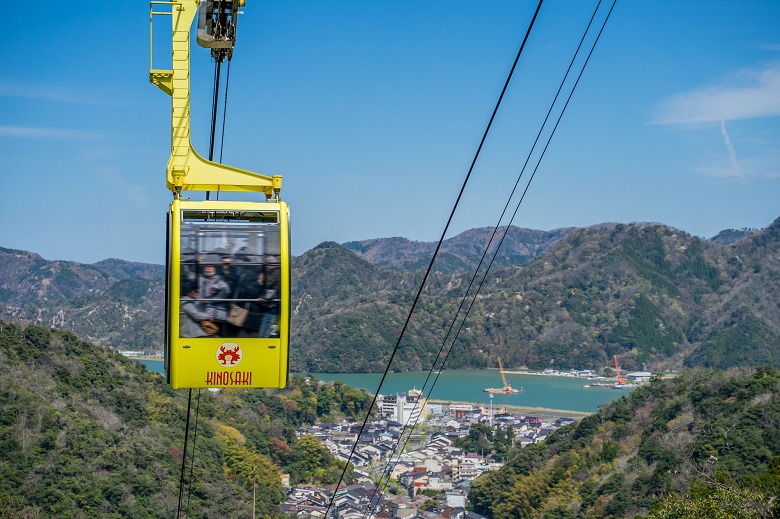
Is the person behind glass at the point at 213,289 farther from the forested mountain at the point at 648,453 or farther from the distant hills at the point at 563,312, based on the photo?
the distant hills at the point at 563,312

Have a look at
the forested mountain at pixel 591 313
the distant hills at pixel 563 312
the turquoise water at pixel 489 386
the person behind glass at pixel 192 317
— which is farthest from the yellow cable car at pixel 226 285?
the forested mountain at pixel 591 313

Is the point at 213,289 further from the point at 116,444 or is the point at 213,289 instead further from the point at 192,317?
the point at 116,444

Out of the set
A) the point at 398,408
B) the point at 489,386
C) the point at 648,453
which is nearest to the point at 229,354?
the point at 648,453

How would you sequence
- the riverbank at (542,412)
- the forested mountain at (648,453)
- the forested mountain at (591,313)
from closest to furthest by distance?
the forested mountain at (648,453), the riverbank at (542,412), the forested mountain at (591,313)

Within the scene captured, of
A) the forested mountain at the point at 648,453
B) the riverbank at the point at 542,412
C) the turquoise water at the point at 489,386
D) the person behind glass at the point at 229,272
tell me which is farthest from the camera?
the turquoise water at the point at 489,386

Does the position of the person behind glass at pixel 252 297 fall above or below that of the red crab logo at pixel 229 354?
above

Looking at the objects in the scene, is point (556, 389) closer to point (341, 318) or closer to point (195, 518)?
point (341, 318)

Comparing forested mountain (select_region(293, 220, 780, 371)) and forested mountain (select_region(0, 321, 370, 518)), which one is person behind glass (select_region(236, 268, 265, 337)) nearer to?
forested mountain (select_region(0, 321, 370, 518))
